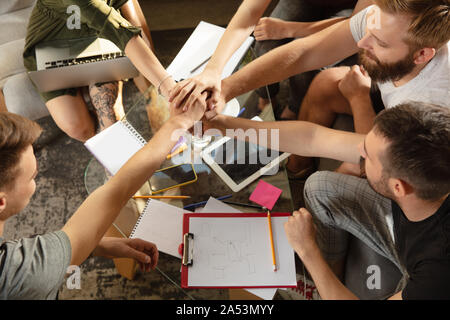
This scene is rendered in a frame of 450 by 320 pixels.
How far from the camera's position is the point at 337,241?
1417 millimetres

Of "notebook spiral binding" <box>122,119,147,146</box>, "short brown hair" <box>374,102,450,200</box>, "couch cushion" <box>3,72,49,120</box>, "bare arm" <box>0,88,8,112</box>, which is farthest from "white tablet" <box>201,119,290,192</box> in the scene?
"bare arm" <box>0,88,8,112</box>

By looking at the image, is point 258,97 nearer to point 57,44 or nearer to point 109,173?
point 109,173

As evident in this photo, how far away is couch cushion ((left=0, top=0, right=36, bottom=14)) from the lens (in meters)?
1.85

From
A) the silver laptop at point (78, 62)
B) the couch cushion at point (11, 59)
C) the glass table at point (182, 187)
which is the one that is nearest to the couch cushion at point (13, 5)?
the couch cushion at point (11, 59)

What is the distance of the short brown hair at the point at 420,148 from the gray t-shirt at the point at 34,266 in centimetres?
98

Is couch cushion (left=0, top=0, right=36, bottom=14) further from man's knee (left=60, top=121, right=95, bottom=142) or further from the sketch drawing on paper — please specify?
the sketch drawing on paper

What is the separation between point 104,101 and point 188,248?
3.07 ft

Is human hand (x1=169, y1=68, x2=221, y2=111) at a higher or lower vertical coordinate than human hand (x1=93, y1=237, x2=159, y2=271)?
higher

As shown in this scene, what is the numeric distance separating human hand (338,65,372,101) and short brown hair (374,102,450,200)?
1.71 feet

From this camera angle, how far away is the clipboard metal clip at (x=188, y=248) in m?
1.21

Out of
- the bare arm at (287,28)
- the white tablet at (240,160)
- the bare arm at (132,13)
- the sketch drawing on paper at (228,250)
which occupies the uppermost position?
the bare arm at (132,13)

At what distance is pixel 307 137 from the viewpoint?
1.37 metres

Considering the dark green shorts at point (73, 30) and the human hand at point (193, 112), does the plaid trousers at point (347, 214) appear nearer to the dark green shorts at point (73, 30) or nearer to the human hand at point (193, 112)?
the human hand at point (193, 112)
